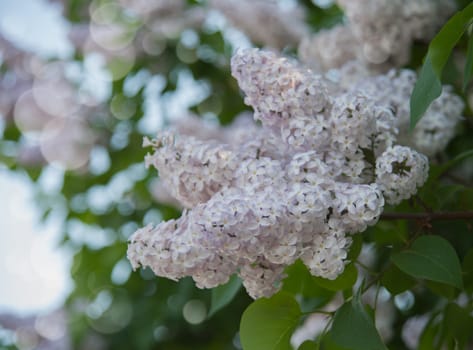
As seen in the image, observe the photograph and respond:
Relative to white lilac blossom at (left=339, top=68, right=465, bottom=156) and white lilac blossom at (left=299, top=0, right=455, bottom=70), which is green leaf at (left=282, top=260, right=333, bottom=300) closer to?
white lilac blossom at (left=339, top=68, right=465, bottom=156)

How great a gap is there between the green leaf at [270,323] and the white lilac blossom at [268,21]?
1261 millimetres

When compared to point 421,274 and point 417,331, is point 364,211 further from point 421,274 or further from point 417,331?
point 417,331

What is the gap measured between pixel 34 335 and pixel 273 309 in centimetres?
207

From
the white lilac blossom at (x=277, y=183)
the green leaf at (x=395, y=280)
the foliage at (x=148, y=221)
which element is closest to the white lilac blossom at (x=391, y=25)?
the foliage at (x=148, y=221)

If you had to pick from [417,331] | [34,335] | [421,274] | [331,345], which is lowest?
[34,335]

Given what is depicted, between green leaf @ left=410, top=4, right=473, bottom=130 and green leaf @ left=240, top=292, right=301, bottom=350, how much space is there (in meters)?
0.27

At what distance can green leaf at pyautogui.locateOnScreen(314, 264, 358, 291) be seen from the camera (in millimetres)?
955

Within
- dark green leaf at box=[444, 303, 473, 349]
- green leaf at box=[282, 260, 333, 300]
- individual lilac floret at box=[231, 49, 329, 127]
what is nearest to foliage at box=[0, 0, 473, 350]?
green leaf at box=[282, 260, 333, 300]

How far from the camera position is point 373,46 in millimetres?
1480

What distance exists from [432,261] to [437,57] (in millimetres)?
242

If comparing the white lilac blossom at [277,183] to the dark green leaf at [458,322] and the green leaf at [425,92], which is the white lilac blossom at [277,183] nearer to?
the green leaf at [425,92]

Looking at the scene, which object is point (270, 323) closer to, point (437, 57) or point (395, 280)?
point (395, 280)

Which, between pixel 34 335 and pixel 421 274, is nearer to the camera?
pixel 421 274

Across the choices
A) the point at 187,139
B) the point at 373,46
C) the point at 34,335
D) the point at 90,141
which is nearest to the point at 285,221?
the point at 187,139
